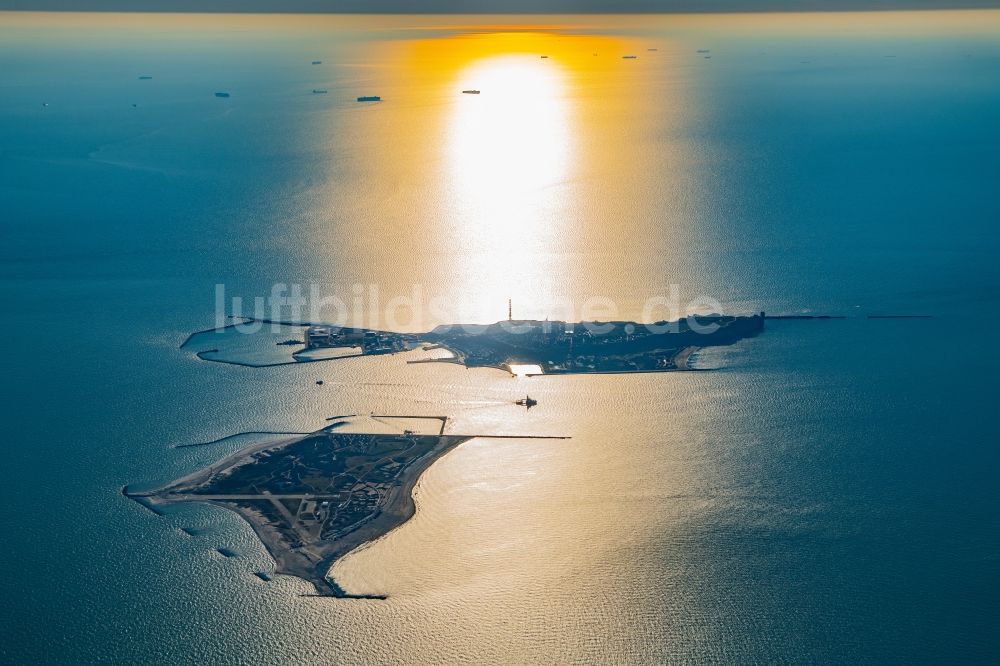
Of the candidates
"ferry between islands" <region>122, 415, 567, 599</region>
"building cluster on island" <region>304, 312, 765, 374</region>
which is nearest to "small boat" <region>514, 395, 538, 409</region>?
"ferry between islands" <region>122, 415, 567, 599</region>

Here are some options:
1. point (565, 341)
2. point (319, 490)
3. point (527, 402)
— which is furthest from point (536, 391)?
point (319, 490)

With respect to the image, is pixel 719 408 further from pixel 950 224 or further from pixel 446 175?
pixel 446 175

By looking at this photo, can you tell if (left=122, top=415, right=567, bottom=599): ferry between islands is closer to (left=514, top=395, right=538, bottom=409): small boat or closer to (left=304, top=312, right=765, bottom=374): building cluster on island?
(left=514, top=395, right=538, bottom=409): small boat

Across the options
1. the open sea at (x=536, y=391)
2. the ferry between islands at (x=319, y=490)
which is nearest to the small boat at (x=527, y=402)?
the open sea at (x=536, y=391)

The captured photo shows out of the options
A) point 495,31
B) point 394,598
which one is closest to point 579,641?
point 394,598

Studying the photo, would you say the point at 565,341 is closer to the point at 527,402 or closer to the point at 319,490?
the point at 527,402

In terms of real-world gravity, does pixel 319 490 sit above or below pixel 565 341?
below
